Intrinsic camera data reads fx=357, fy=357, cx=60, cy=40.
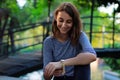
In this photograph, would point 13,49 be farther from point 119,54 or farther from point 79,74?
point 79,74

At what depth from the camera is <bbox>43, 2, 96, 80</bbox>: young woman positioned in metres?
2.20

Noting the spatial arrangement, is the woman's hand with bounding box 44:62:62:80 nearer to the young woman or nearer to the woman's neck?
the young woman

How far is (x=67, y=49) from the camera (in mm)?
2346

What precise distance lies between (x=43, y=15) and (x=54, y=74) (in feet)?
25.7

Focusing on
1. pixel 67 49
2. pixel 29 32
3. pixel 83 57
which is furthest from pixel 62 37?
pixel 29 32

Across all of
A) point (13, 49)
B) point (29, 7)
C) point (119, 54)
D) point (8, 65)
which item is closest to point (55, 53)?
point (8, 65)

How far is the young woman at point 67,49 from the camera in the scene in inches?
86.7

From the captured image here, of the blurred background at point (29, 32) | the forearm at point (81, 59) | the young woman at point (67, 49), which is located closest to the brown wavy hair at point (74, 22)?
the young woman at point (67, 49)

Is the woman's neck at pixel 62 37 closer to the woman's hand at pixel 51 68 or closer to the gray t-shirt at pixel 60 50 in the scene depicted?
the gray t-shirt at pixel 60 50

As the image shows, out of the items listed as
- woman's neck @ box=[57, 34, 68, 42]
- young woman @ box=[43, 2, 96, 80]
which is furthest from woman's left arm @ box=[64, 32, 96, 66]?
woman's neck @ box=[57, 34, 68, 42]

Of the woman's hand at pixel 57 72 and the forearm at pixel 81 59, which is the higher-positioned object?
the forearm at pixel 81 59

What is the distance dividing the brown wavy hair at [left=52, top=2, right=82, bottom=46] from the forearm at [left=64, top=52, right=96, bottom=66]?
12 centimetres

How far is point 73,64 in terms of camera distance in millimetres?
2209

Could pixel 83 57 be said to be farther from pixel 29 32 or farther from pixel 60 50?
pixel 29 32
